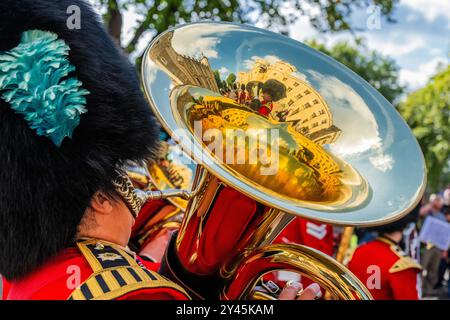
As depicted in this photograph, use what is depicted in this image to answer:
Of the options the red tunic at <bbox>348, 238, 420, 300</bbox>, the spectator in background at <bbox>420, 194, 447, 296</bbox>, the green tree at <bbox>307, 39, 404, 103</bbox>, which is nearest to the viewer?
the red tunic at <bbox>348, 238, 420, 300</bbox>

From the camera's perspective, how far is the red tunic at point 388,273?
280cm

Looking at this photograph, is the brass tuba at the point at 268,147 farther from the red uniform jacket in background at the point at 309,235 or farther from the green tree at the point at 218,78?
the red uniform jacket in background at the point at 309,235

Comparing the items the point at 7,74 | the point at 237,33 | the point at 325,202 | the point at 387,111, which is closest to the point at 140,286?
the point at 7,74

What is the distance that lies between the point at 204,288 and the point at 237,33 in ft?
3.30

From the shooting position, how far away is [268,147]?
200 centimetres

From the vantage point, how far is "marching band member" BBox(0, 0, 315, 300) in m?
1.26

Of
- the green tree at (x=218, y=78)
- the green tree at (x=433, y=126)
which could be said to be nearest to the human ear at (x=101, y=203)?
the green tree at (x=218, y=78)

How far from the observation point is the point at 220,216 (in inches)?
65.9

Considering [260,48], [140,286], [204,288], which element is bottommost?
[204,288]

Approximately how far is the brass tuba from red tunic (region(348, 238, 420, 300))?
111cm

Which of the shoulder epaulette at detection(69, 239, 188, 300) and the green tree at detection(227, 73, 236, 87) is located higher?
the green tree at detection(227, 73, 236, 87)

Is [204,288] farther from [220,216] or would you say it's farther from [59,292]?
[59,292]

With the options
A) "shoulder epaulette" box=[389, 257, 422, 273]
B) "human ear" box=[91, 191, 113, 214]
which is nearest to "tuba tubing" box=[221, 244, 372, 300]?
"human ear" box=[91, 191, 113, 214]

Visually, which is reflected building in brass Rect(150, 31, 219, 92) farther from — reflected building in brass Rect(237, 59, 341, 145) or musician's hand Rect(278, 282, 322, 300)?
musician's hand Rect(278, 282, 322, 300)
